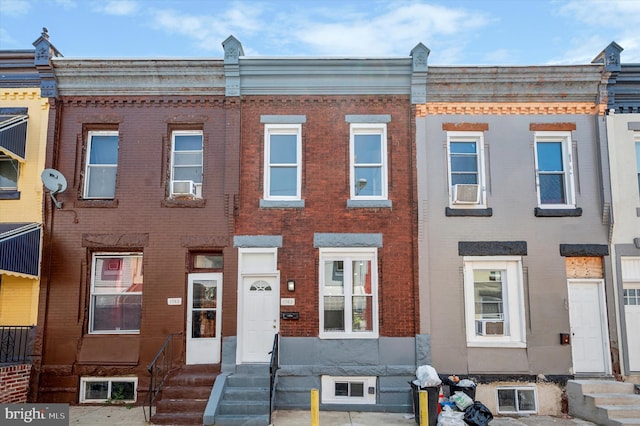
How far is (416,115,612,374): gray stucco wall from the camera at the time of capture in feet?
36.1

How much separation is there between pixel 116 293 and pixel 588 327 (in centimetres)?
1075

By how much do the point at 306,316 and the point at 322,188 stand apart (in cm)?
293

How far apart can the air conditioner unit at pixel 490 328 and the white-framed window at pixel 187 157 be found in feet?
23.1

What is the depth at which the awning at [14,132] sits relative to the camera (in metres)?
11.1

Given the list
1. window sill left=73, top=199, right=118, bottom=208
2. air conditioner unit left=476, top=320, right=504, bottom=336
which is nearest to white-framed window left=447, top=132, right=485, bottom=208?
air conditioner unit left=476, top=320, right=504, bottom=336

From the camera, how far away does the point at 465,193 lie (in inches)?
448

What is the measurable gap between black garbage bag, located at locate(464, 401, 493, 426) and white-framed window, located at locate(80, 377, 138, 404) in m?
6.95

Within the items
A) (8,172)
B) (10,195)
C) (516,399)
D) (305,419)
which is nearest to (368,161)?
(305,419)

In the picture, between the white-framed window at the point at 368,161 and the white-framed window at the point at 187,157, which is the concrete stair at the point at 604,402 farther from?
the white-framed window at the point at 187,157

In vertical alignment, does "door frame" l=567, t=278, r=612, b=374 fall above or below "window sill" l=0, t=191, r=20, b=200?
below

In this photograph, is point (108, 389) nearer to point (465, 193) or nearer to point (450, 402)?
point (450, 402)

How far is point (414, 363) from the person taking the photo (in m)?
10.9

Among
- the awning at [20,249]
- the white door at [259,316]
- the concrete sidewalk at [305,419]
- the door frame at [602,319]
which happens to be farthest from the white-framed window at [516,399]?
the awning at [20,249]

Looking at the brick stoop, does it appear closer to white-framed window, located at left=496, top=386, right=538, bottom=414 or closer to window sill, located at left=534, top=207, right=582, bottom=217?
white-framed window, located at left=496, top=386, right=538, bottom=414
